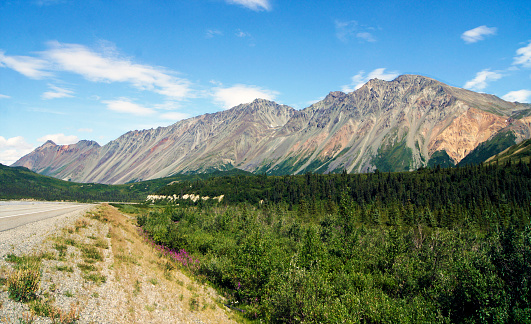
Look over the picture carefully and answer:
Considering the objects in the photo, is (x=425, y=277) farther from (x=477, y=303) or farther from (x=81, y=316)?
(x=81, y=316)

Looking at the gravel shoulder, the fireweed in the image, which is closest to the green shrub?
the gravel shoulder

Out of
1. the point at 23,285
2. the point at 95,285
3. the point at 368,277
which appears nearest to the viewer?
the point at 23,285

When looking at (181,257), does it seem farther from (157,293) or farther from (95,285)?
(95,285)

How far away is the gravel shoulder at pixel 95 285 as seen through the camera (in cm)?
2322

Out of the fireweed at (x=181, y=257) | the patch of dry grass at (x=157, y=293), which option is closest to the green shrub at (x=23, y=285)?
the patch of dry grass at (x=157, y=293)

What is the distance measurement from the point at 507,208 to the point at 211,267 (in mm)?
159554

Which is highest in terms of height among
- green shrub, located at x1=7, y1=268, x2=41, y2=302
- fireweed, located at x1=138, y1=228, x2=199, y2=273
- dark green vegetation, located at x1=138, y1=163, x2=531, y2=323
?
green shrub, located at x1=7, y1=268, x2=41, y2=302

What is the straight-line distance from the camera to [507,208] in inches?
5428

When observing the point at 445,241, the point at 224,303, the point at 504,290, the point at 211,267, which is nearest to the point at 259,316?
the point at 224,303

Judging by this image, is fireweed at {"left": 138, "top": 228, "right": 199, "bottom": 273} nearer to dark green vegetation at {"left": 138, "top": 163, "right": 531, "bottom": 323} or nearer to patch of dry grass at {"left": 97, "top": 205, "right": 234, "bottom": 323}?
dark green vegetation at {"left": 138, "top": 163, "right": 531, "bottom": 323}

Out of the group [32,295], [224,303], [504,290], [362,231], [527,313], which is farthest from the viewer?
[362,231]

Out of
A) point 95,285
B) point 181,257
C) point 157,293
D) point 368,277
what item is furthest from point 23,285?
point 368,277

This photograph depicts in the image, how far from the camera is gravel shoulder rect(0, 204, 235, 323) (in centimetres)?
2322

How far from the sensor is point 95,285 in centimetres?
2995
